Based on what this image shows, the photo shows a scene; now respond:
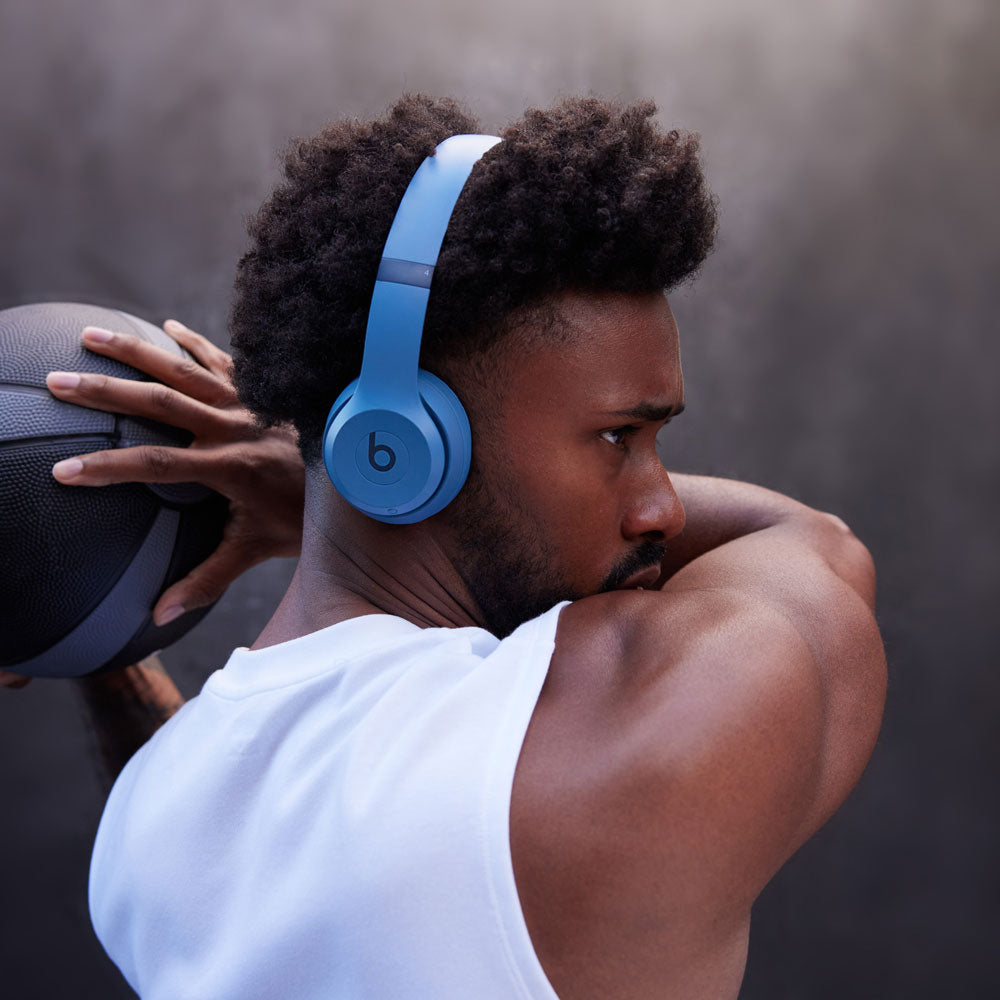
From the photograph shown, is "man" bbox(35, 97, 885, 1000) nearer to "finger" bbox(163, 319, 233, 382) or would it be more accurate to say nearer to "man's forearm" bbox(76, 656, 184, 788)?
"finger" bbox(163, 319, 233, 382)

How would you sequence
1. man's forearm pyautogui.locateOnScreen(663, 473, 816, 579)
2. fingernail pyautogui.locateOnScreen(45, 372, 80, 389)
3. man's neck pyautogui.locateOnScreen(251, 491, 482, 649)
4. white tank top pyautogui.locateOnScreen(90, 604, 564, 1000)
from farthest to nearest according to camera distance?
man's forearm pyautogui.locateOnScreen(663, 473, 816, 579)
fingernail pyautogui.locateOnScreen(45, 372, 80, 389)
man's neck pyautogui.locateOnScreen(251, 491, 482, 649)
white tank top pyautogui.locateOnScreen(90, 604, 564, 1000)

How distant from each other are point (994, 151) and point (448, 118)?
71.9 inches

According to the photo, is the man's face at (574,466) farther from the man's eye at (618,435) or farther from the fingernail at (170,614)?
the fingernail at (170,614)

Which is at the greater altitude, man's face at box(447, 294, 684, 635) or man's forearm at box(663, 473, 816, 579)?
man's face at box(447, 294, 684, 635)

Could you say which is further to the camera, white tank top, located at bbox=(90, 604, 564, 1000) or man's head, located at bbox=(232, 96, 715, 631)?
man's head, located at bbox=(232, 96, 715, 631)

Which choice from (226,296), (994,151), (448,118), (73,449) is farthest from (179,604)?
(994,151)

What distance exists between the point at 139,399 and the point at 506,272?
1.59 feet

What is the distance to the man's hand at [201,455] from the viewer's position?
3.72 ft

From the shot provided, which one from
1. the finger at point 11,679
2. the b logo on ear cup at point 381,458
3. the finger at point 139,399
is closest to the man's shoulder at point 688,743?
the b logo on ear cup at point 381,458

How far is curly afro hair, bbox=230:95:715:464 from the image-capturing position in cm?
94

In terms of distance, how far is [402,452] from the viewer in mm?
912

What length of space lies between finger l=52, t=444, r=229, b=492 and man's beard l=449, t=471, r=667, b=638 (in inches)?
14.5

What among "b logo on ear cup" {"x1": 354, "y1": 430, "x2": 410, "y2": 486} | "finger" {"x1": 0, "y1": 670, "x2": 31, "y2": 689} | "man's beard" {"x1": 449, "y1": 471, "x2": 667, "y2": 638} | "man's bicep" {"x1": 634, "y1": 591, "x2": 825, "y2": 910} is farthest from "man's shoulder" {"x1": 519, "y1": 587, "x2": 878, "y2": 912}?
"finger" {"x1": 0, "y1": 670, "x2": 31, "y2": 689}

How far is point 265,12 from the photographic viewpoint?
2.18m
